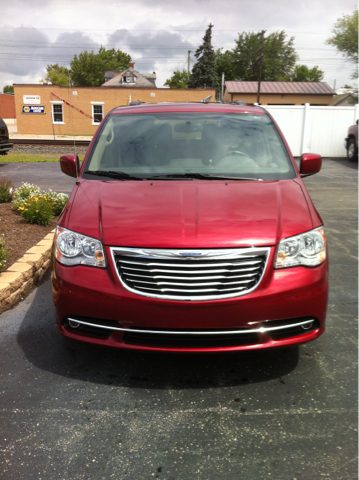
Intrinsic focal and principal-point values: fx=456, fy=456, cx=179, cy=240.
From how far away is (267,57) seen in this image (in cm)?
8175

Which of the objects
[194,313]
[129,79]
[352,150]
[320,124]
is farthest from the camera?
[129,79]

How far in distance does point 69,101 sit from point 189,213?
136 feet

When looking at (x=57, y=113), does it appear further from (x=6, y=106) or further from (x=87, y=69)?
(x=87, y=69)

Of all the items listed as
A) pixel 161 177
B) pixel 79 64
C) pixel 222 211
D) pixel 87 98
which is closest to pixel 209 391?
pixel 222 211

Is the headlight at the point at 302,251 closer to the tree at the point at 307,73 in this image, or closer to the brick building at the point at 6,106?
the brick building at the point at 6,106

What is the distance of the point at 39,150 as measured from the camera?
78.4ft

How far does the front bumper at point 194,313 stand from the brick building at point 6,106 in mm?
68965

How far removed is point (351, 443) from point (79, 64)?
304 ft

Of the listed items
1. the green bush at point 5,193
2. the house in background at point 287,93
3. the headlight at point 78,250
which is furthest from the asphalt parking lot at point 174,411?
the house in background at point 287,93

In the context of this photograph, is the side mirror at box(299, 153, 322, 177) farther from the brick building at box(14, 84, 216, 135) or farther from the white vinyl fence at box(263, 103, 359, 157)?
the brick building at box(14, 84, 216, 135)

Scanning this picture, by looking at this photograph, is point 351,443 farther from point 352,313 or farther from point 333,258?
point 333,258

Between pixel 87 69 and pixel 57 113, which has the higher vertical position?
pixel 87 69

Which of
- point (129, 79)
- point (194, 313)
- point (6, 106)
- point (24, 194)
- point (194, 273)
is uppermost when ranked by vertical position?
point (129, 79)

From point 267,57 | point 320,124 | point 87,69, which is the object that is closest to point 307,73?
point 267,57
